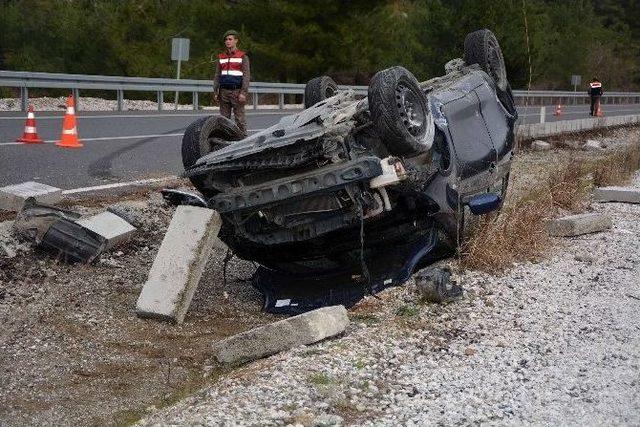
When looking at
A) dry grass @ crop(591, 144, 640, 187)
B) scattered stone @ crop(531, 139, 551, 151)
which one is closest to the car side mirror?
dry grass @ crop(591, 144, 640, 187)

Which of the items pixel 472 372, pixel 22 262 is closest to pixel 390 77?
pixel 472 372

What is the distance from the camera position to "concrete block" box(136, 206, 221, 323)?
5949mm

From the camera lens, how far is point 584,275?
714cm

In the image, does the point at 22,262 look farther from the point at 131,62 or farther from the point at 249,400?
the point at 131,62

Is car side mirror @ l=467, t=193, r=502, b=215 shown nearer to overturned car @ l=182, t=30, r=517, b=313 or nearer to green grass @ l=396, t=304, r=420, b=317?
overturned car @ l=182, t=30, r=517, b=313

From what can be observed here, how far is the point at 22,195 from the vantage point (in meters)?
7.58

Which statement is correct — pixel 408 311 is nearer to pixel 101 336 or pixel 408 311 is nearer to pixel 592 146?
pixel 101 336

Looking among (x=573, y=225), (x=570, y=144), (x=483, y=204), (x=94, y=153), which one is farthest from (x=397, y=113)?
(x=570, y=144)

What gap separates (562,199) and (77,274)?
5778 mm

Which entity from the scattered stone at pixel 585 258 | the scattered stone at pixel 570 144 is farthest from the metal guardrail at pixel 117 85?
the scattered stone at pixel 585 258

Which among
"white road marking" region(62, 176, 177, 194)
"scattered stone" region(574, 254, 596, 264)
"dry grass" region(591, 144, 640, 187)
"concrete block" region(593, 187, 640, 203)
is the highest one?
"white road marking" region(62, 176, 177, 194)

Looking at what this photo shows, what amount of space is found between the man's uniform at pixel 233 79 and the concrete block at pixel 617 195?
4.57m

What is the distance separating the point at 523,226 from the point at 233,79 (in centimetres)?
543

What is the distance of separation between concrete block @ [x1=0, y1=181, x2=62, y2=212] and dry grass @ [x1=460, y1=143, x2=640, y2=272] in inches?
139
